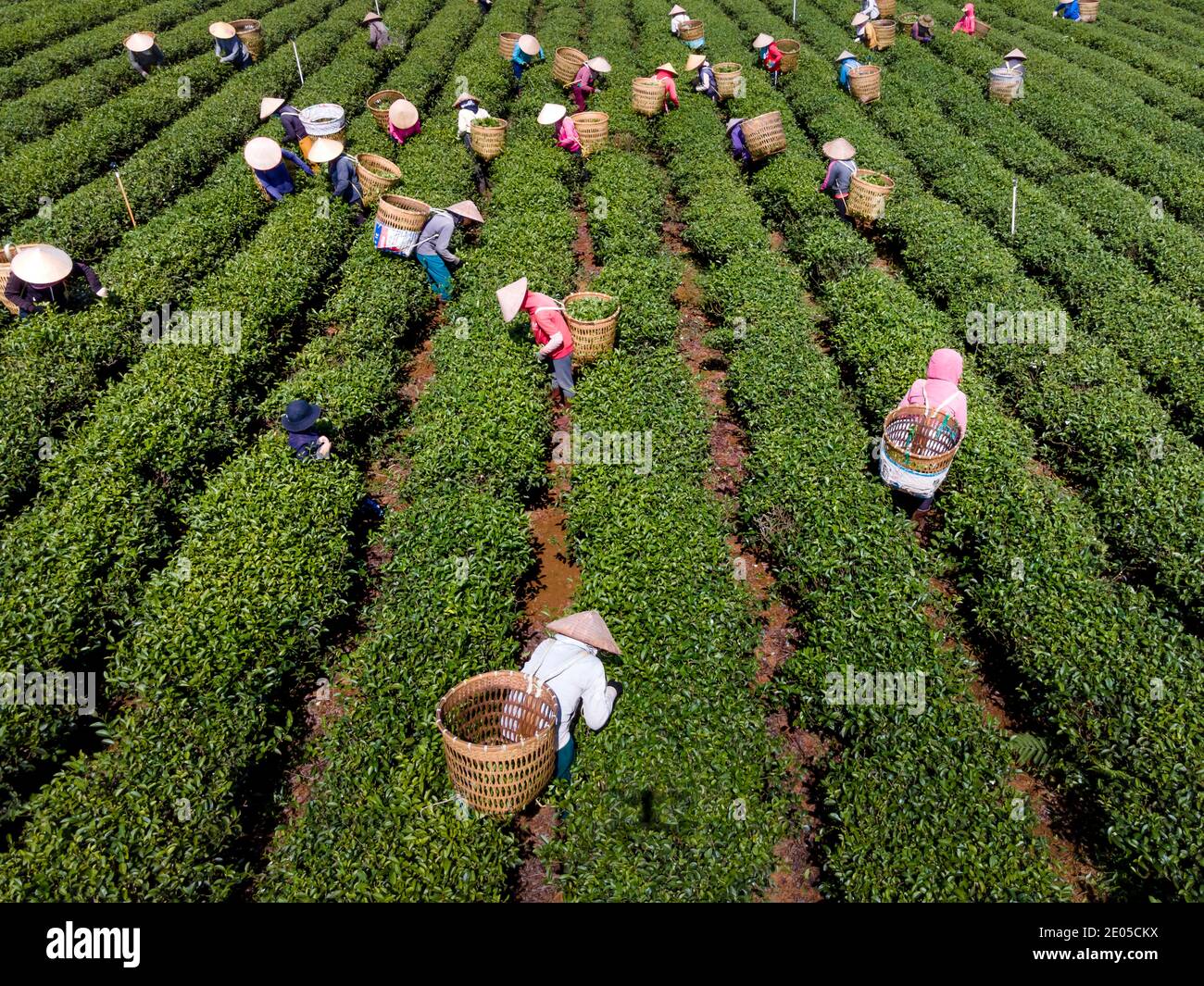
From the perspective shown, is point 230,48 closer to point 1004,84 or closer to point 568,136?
point 568,136

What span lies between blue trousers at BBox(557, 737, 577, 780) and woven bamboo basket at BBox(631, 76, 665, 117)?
16.5 m

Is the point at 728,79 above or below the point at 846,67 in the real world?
below

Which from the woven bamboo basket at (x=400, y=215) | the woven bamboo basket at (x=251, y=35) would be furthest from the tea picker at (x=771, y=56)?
the woven bamboo basket at (x=251, y=35)

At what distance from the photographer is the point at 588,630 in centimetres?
621

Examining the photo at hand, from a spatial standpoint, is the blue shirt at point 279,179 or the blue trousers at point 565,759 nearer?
the blue trousers at point 565,759

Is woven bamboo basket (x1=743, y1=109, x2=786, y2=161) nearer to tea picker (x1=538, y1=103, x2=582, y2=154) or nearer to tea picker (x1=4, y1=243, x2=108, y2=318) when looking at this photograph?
tea picker (x1=538, y1=103, x2=582, y2=154)

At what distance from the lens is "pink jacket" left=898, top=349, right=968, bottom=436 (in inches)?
343

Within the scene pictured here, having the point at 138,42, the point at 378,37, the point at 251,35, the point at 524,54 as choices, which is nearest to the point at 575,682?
the point at 524,54

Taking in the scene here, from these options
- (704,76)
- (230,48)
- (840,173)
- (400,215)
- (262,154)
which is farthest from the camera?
(230,48)

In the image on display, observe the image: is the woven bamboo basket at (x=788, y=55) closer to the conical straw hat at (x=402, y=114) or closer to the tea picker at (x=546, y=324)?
the conical straw hat at (x=402, y=114)

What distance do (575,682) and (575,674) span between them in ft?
0.22

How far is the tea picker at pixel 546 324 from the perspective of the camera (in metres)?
9.69

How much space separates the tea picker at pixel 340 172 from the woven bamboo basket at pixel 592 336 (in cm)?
604
